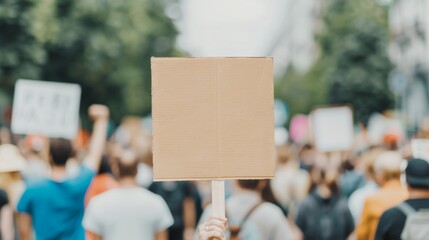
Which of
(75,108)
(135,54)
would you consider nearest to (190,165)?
(75,108)

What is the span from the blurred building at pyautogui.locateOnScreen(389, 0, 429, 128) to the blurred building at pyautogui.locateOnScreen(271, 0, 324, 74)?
107ft

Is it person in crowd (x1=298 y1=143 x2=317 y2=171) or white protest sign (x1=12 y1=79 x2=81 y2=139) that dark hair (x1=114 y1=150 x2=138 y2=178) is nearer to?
white protest sign (x1=12 y1=79 x2=81 y2=139)

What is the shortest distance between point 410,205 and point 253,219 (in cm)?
121

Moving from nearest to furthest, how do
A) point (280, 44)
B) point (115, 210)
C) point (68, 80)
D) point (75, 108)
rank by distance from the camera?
point (115, 210), point (75, 108), point (68, 80), point (280, 44)

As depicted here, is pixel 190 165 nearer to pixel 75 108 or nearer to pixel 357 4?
pixel 75 108

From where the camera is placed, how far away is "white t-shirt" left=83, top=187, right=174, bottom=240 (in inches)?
298

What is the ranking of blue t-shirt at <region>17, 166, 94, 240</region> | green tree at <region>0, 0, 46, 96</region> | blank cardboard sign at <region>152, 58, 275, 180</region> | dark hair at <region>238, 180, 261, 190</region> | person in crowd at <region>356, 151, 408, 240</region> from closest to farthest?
blank cardboard sign at <region>152, 58, 275, 180</region> → dark hair at <region>238, 180, 261, 190</region> → blue t-shirt at <region>17, 166, 94, 240</region> → person in crowd at <region>356, 151, 408, 240</region> → green tree at <region>0, 0, 46, 96</region>

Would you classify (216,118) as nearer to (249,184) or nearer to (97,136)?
(249,184)

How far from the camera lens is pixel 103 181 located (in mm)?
10156

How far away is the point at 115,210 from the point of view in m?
7.59

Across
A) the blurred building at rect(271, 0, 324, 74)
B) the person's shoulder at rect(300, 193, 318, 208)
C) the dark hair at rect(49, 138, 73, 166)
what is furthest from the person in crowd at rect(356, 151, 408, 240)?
the blurred building at rect(271, 0, 324, 74)

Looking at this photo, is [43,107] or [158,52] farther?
[158,52]

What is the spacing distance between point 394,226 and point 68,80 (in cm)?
3095

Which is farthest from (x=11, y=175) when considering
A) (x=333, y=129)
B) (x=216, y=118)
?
(x=333, y=129)
